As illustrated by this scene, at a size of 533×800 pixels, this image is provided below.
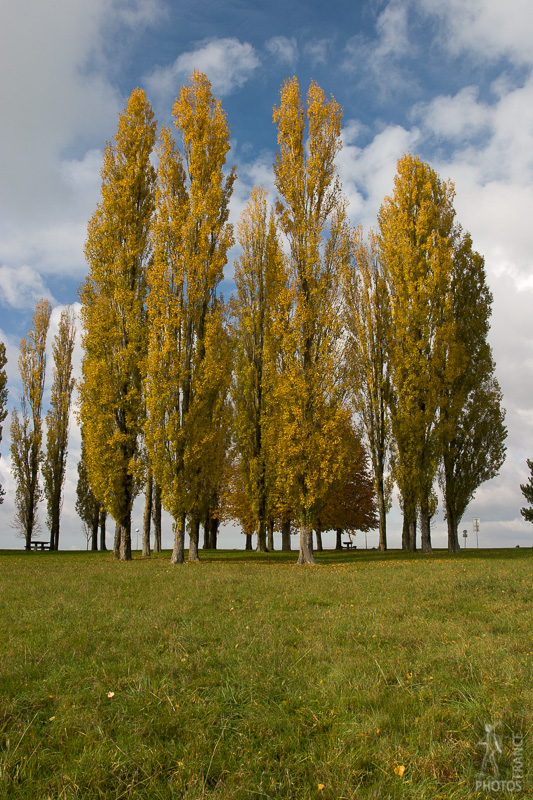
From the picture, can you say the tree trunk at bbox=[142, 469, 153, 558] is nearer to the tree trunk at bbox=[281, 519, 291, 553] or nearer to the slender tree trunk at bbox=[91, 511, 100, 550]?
the tree trunk at bbox=[281, 519, 291, 553]

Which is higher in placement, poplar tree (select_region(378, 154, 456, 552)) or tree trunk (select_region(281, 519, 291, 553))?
poplar tree (select_region(378, 154, 456, 552))

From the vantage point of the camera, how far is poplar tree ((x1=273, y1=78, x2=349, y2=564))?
18.8m

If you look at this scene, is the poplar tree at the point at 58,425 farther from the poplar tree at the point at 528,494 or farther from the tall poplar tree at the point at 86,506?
the poplar tree at the point at 528,494

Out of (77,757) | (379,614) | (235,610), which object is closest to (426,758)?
(77,757)

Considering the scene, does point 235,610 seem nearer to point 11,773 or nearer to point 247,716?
point 247,716

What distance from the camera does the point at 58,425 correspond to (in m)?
36.2

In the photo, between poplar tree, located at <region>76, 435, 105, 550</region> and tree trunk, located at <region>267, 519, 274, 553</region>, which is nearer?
tree trunk, located at <region>267, 519, 274, 553</region>

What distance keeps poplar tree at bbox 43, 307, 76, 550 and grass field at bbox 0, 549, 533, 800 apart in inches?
→ 1185

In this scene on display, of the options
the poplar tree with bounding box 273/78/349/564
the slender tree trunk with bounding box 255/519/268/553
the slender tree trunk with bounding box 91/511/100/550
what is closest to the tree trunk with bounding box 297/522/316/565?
the poplar tree with bounding box 273/78/349/564

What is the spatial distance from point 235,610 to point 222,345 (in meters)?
14.5

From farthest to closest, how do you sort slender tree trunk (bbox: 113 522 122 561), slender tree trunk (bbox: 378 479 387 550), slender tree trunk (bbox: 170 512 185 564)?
slender tree trunk (bbox: 378 479 387 550)
slender tree trunk (bbox: 113 522 122 561)
slender tree trunk (bbox: 170 512 185 564)

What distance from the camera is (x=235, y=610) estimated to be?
7.68 metres
